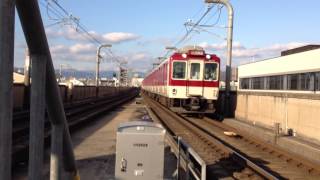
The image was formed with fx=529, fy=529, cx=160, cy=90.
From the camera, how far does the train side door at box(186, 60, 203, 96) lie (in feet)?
102

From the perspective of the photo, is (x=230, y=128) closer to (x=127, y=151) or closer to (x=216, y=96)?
(x=216, y=96)

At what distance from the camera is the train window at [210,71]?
3148 centimetres

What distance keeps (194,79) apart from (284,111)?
9.63 metres

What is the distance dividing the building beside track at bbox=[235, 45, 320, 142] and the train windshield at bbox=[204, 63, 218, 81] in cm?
185

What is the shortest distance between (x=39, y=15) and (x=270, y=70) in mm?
32525

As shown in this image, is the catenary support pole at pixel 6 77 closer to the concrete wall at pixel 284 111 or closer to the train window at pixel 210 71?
the concrete wall at pixel 284 111

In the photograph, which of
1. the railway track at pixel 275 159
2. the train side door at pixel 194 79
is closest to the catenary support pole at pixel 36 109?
the railway track at pixel 275 159

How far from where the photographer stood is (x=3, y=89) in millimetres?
2852

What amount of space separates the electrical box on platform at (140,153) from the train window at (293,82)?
2177 centimetres

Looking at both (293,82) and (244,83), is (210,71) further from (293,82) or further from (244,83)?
(244,83)

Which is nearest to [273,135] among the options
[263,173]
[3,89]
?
[263,173]

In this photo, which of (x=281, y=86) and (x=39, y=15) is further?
(x=281, y=86)

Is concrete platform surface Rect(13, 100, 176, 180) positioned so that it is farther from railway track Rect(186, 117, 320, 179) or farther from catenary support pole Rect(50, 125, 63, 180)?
railway track Rect(186, 117, 320, 179)

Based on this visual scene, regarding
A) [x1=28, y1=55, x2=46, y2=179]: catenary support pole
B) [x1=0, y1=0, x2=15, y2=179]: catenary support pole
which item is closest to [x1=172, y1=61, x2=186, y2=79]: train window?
[x1=28, y1=55, x2=46, y2=179]: catenary support pole
